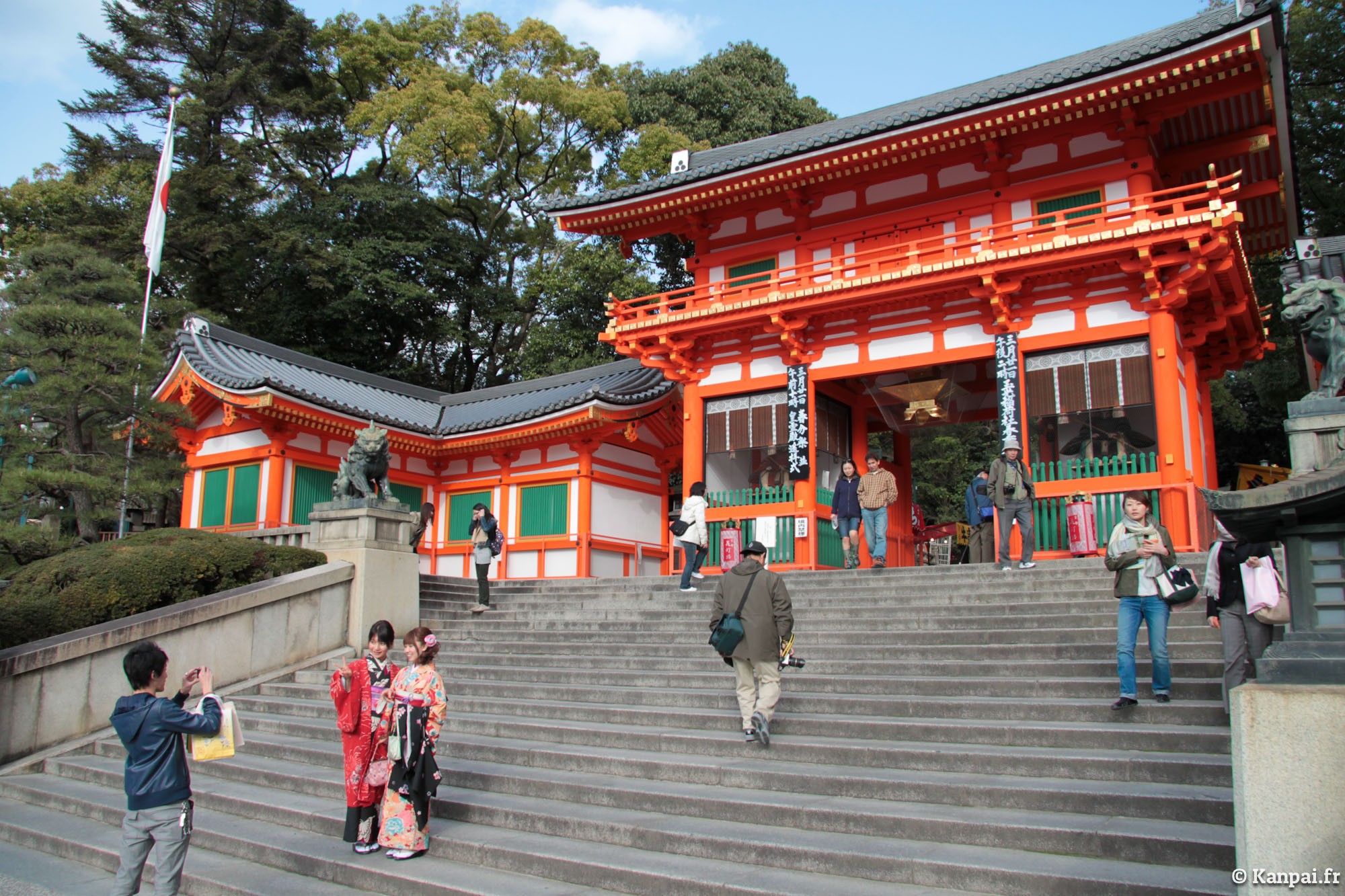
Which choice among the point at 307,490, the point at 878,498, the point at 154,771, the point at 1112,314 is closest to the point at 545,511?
the point at 307,490

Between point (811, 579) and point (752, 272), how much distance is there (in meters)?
7.34

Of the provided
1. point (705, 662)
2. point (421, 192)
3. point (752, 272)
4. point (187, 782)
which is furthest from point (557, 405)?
point (421, 192)

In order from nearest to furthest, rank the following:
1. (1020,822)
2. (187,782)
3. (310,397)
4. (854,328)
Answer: (187,782) → (1020,822) → (854,328) → (310,397)

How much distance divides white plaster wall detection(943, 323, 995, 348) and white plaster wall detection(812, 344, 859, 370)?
4.93 feet

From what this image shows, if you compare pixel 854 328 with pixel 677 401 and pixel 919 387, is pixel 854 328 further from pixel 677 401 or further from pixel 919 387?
pixel 677 401

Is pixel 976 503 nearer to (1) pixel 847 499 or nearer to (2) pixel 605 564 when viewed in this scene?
(1) pixel 847 499

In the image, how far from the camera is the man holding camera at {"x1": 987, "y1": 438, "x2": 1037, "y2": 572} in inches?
427

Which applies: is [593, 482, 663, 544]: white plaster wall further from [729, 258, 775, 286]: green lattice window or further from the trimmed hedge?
the trimmed hedge

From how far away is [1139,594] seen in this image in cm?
662

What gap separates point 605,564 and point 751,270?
22.2 feet

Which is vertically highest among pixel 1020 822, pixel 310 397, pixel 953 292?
pixel 953 292

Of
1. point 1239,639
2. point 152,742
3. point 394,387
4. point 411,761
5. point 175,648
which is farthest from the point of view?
point 394,387

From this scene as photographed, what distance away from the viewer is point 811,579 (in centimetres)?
1212

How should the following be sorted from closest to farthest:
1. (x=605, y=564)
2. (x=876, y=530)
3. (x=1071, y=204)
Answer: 1. (x=876, y=530)
2. (x=1071, y=204)
3. (x=605, y=564)
